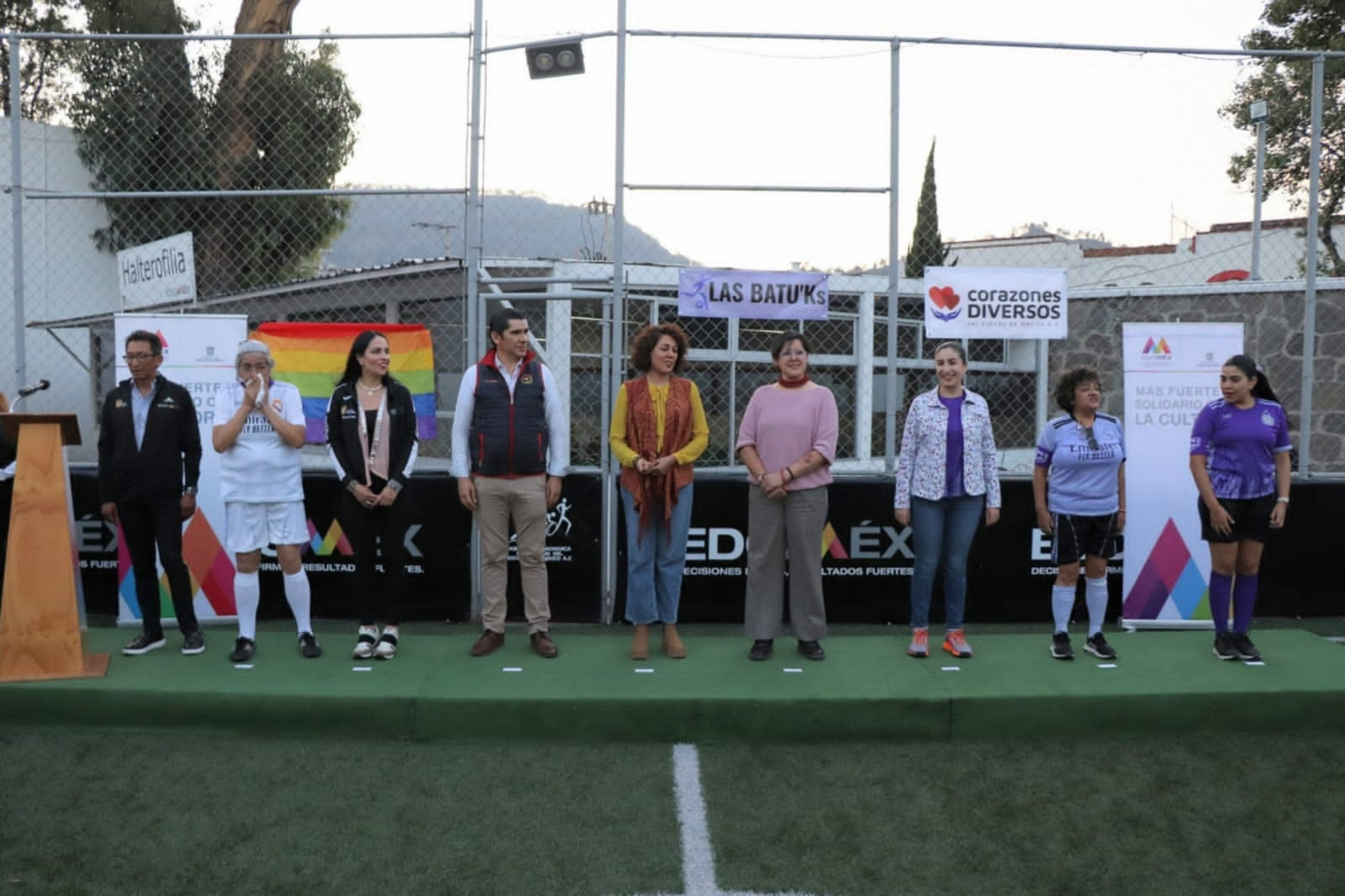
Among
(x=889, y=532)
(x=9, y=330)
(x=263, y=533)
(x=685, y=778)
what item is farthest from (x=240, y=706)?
(x=9, y=330)

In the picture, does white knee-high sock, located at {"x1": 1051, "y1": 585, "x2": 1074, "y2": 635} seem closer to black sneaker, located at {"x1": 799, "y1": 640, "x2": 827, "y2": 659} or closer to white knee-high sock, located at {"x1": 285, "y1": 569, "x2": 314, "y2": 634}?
black sneaker, located at {"x1": 799, "y1": 640, "x2": 827, "y2": 659}

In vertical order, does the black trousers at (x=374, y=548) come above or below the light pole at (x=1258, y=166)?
below

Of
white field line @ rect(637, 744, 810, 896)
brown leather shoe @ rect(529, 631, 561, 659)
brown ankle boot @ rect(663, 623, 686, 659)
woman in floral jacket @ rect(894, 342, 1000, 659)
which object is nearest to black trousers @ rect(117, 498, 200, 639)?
brown leather shoe @ rect(529, 631, 561, 659)

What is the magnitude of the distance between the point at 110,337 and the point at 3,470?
1094cm

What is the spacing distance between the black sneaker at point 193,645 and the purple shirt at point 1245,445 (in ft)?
17.1

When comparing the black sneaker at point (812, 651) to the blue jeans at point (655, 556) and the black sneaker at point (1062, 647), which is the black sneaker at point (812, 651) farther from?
the black sneaker at point (1062, 647)

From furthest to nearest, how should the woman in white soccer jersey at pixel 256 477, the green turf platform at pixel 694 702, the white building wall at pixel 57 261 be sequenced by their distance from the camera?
1. the white building wall at pixel 57 261
2. the woman in white soccer jersey at pixel 256 477
3. the green turf platform at pixel 694 702

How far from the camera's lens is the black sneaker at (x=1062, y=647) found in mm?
5406

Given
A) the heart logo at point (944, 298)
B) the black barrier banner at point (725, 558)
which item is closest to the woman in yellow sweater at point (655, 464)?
the black barrier banner at point (725, 558)

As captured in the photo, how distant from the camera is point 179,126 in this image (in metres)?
12.5

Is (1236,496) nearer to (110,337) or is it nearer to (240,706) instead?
(240,706)

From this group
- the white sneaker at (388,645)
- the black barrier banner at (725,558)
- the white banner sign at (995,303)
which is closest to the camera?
the white sneaker at (388,645)

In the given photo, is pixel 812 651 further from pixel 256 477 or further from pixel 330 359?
pixel 330 359

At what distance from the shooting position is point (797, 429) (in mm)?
5262
